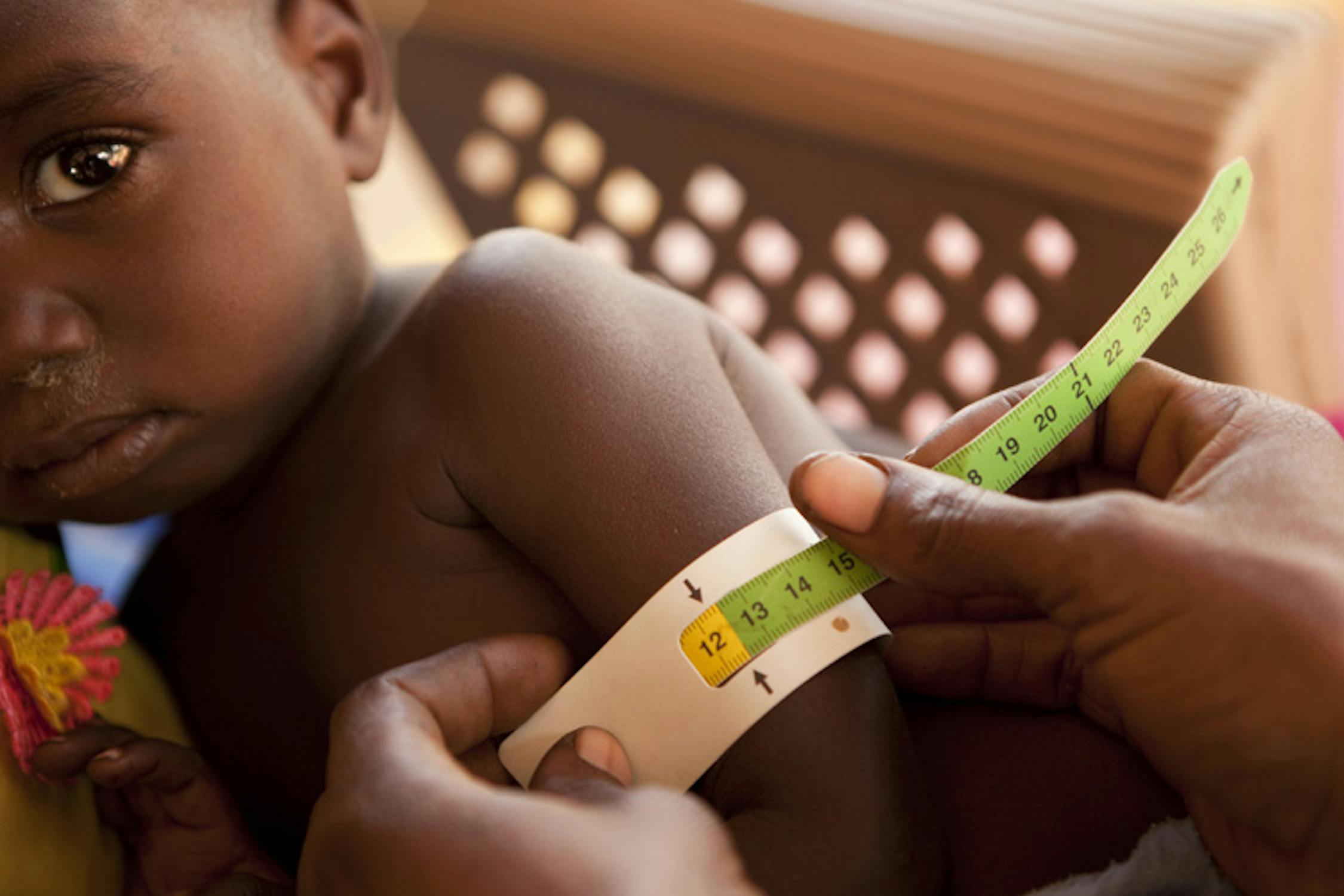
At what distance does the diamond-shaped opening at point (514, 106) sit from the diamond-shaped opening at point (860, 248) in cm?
35

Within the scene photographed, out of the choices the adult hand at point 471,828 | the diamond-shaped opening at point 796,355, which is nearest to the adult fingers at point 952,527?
the adult hand at point 471,828

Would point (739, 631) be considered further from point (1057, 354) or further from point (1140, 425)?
point (1057, 354)

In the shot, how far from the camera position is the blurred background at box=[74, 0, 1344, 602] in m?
1.17

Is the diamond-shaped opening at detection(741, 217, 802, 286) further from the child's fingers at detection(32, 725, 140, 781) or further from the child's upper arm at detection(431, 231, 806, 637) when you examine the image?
the child's fingers at detection(32, 725, 140, 781)

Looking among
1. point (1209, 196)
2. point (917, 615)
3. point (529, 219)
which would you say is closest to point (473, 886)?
point (917, 615)

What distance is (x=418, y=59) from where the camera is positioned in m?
1.46

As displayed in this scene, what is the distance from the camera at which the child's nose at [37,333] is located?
0.82 m

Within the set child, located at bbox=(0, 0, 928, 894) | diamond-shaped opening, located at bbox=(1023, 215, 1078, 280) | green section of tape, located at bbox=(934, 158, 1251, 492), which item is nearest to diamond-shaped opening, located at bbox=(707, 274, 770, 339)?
diamond-shaped opening, located at bbox=(1023, 215, 1078, 280)

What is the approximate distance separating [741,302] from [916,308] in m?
0.21

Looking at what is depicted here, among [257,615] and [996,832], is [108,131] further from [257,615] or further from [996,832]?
[996,832]

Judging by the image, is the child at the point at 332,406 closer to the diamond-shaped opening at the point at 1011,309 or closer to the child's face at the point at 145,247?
the child's face at the point at 145,247

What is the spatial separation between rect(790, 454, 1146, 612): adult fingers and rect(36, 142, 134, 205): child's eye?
48 centimetres

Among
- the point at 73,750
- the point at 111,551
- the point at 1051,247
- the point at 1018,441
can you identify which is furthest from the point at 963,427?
the point at 111,551

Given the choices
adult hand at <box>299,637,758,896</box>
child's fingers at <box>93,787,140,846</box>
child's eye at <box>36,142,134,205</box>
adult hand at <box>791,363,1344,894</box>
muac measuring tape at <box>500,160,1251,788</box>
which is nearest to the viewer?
adult hand at <box>299,637,758,896</box>
